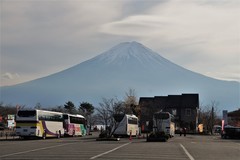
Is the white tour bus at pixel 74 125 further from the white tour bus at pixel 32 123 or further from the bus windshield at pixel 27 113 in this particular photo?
the bus windshield at pixel 27 113

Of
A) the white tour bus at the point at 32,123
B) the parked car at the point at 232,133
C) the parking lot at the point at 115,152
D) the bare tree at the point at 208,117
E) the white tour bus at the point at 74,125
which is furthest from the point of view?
the bare tree at the point at 208,117

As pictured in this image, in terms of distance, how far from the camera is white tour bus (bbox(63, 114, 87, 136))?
51250 millimetres

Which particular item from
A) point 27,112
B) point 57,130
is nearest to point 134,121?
point 57,130

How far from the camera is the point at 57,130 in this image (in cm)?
4756

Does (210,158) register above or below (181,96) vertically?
below

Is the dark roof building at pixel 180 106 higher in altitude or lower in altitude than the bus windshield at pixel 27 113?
higher

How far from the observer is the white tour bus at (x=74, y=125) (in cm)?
5125

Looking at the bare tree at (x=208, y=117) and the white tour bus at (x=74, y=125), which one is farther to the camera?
the bare tree at (x=208, y=117)

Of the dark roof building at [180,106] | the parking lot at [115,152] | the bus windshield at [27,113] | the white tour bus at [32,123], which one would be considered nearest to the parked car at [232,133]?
the white tour bus at [32,123]

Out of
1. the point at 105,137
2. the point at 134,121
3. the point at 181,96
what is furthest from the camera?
the point at 181,96

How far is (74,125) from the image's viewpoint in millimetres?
54125

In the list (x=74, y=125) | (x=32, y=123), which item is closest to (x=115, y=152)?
(x=32, y=123)

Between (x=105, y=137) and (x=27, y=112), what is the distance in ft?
26.5

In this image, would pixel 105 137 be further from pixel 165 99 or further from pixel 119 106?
pixel 165 99
